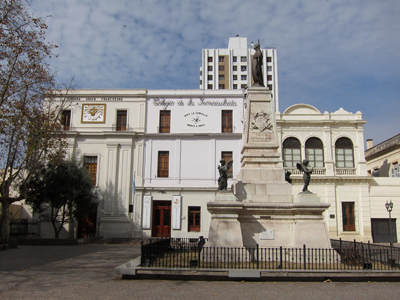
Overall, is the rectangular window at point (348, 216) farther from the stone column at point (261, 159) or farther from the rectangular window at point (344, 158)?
the stone column at point (261, 159)

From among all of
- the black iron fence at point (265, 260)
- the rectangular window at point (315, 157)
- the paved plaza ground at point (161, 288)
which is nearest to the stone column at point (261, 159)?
the black iron fence at point (265, 260)

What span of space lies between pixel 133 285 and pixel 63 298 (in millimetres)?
1981

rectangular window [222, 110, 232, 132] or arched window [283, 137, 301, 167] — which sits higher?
rectangular window [222, 110, 232, 132]

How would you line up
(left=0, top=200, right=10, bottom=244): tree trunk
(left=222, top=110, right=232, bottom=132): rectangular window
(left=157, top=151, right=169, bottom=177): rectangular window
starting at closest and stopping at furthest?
(left=0, top=200, right=10, bottom=244): tree trunk → (left=157, top=151, right=169, bottom=177): rectangular window → (left=222, top=110, right=232, bottom=132): rectangular window

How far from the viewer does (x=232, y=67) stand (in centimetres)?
7444

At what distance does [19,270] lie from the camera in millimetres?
12320

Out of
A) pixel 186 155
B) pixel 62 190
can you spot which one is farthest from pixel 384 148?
pixel 62 190

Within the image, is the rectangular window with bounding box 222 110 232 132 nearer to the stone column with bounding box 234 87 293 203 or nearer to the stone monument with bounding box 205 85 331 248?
the stone column with bounding box 234 87 293 203

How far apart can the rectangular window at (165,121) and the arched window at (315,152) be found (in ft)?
39.6

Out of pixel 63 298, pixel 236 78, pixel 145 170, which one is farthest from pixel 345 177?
pixel 236 78

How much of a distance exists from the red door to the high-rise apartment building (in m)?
48.5

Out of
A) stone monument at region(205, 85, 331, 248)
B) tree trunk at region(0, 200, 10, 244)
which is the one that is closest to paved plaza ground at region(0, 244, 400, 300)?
stone monument at region(205, 85, 331, 248)

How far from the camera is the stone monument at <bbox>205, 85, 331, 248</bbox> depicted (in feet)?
40.7

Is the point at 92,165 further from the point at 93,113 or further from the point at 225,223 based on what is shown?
the point at 225,223
